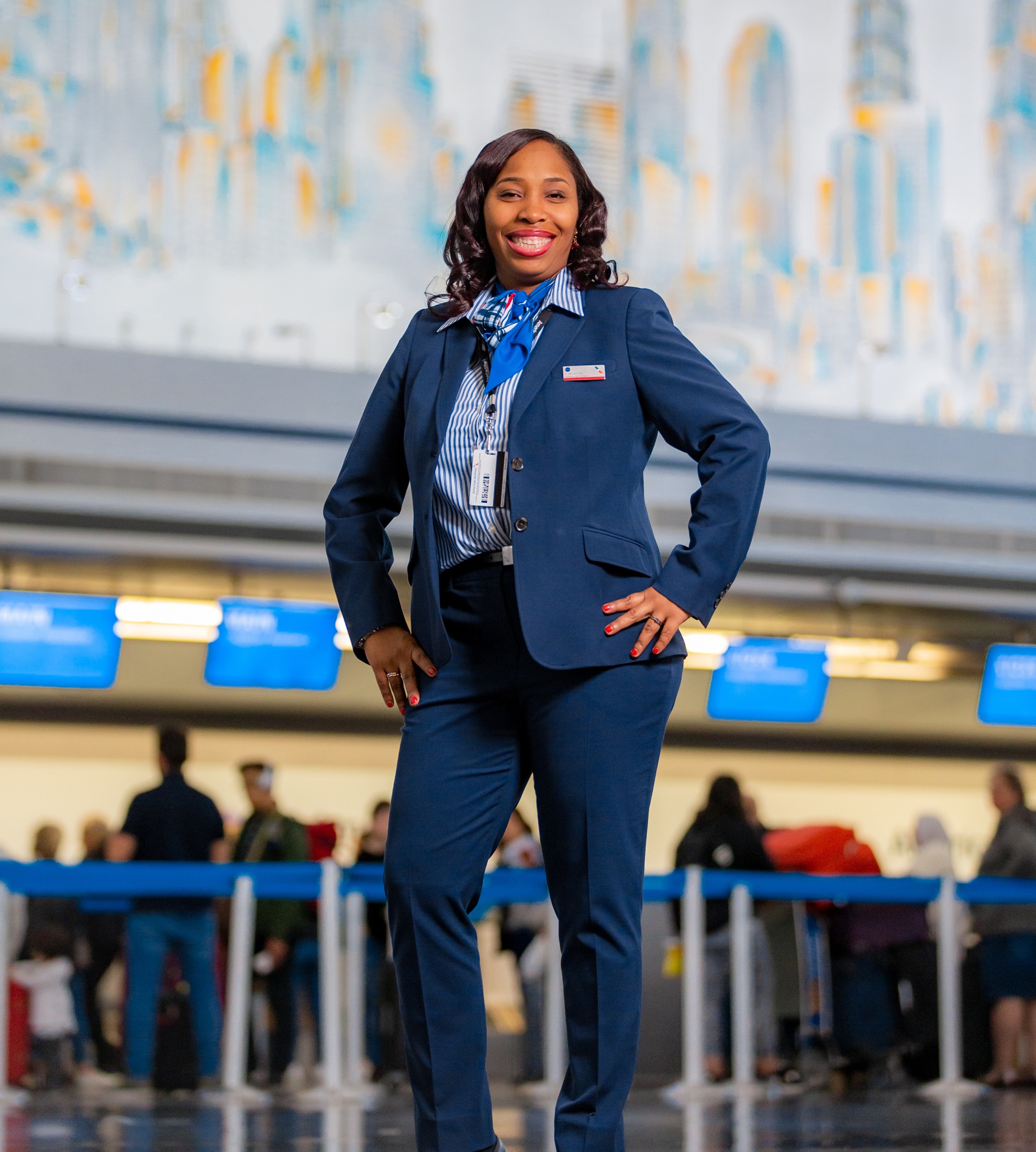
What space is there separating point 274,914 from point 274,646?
3.28 m

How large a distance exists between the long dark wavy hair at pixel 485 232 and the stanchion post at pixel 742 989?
15.0 feet

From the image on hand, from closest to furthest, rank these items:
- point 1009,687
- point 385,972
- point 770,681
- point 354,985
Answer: point 354,985
point 385,972
point 770,681
point 1009,687

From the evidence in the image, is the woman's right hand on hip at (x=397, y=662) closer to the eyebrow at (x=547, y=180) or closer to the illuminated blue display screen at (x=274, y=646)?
the eyebrow at (x=547, y=180)

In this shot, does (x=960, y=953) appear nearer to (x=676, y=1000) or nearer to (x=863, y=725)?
(x=676, y=1000)

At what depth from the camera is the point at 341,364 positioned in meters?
9.76

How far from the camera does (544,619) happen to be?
2170mm

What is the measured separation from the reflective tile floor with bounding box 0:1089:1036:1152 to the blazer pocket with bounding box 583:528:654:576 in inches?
73.9

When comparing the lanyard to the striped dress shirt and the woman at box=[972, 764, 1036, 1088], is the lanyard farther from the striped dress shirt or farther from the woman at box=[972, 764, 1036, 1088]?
the woman at box=[972, 764, 1036, 1088]

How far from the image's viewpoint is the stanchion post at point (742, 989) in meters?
6.48

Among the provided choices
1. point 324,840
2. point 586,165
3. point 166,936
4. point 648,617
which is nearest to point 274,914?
point 166,936

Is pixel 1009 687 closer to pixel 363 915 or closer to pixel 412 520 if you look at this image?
pixel 363 915

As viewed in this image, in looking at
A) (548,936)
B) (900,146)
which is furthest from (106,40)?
(548,936)

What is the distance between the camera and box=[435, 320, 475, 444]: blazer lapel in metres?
2.33

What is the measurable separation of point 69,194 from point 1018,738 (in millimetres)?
9160
